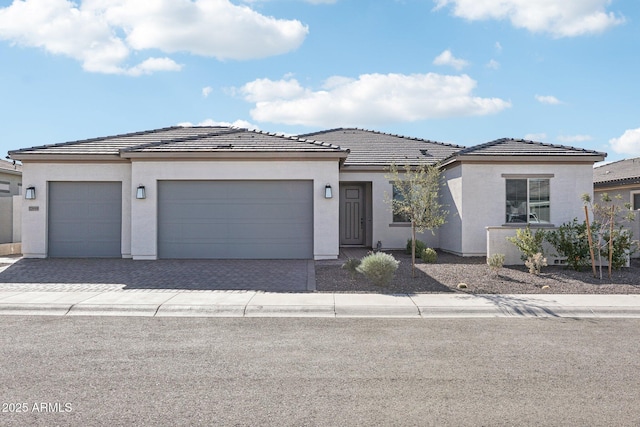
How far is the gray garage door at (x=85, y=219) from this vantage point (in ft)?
51.5

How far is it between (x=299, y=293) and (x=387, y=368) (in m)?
4.52

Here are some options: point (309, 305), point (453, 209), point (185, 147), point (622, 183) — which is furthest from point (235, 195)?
point (622, 183)

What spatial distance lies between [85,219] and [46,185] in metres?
1.64

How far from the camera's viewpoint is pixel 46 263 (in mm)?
14305

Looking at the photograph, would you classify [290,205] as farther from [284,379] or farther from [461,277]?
[284,379]

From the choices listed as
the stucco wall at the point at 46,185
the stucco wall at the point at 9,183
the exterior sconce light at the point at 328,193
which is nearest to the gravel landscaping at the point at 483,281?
the exterior sconce light at the point at 328,193

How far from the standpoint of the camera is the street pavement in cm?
857

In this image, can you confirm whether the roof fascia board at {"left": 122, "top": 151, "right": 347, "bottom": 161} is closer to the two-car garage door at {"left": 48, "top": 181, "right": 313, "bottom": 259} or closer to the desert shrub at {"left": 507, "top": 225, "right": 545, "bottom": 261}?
the two-car garage door at {"left": 48, "top": 181, "right": 313, "bottom": 259}

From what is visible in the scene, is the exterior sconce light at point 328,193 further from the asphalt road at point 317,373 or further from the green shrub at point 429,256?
the asphalt road at point 317,373

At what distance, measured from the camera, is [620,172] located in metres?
24.6

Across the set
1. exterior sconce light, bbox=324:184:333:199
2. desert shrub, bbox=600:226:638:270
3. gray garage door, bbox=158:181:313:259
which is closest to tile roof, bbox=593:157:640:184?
desert shrub, bbox=600:226:638:270

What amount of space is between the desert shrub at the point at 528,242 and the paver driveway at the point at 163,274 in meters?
5.71

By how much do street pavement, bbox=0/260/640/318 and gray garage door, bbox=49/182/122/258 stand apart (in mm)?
5784

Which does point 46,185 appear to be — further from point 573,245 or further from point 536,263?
point 573,245
